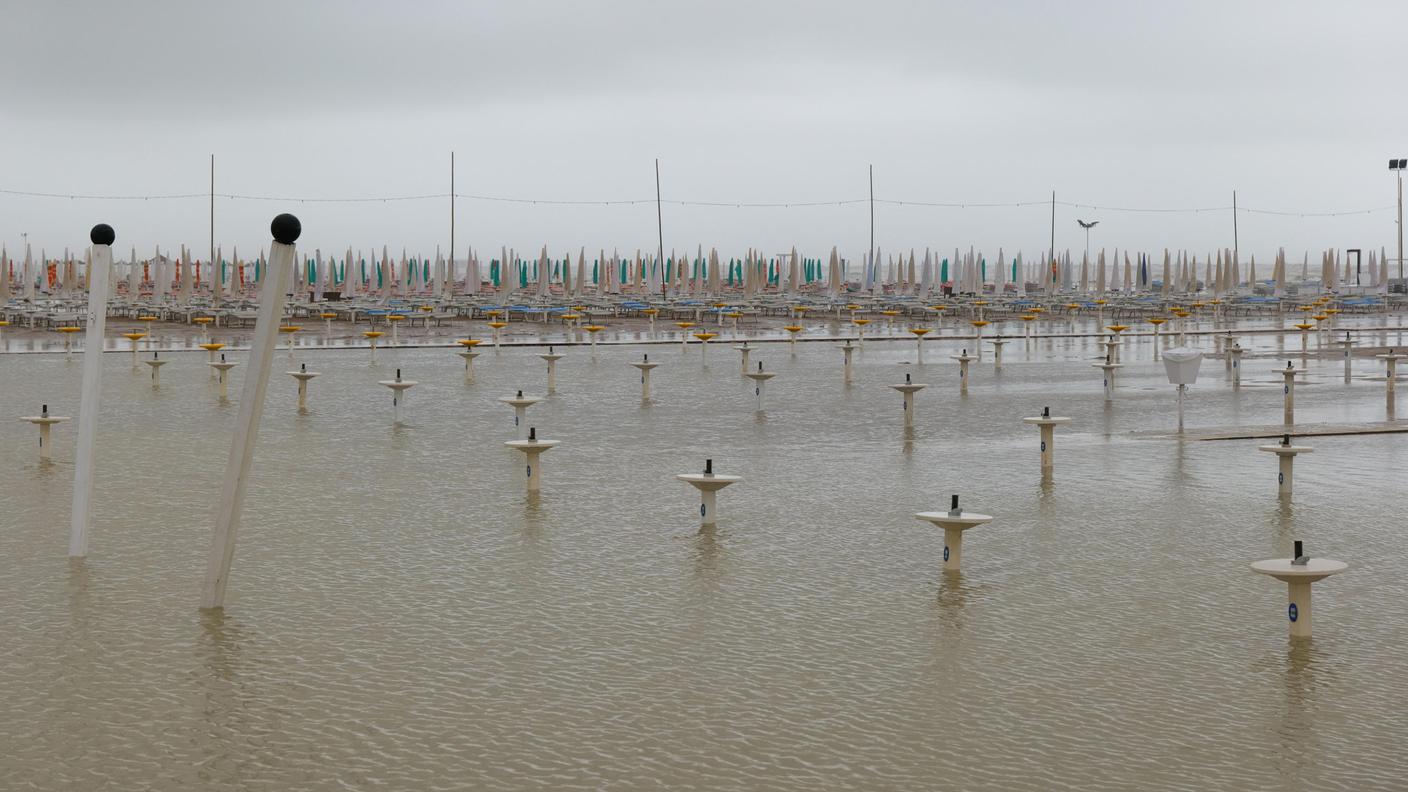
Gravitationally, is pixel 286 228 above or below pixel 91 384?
above

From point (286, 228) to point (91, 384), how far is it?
229 cm

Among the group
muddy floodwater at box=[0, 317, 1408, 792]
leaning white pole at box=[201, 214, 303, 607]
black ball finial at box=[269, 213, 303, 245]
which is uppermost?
black ball finial at box=[269, 213, 303, 245]

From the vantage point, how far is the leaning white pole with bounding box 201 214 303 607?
256 inches

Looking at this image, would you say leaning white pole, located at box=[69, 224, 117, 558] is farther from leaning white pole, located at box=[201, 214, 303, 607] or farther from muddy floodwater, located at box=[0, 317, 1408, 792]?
leaning white pole, located at box=[201, 214, 303, 607]

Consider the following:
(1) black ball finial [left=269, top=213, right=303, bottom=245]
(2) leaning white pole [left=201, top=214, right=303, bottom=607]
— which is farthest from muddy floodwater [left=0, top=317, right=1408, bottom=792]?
(1) black ball finial [left=269, top=213, right=303, bottom=245]

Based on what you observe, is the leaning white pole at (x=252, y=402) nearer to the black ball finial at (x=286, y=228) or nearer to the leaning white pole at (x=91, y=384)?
the black ball finial at (x=286, y=228)

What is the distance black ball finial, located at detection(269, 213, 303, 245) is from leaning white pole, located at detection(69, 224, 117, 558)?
166cm

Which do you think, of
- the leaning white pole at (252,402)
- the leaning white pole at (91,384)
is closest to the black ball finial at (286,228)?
the leaning white pole at (252,402)

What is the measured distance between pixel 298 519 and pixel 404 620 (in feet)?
9.67

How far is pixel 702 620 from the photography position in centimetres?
694

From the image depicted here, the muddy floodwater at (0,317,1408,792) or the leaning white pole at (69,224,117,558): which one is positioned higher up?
the leaning white pole at (69,224,117,558)

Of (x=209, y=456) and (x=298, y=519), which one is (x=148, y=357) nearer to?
(x=209, y=456)

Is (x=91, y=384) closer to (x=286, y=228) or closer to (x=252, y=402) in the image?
(x=252, y=402)

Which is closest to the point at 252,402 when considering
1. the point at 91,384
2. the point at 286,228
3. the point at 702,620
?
the point at 286,228
